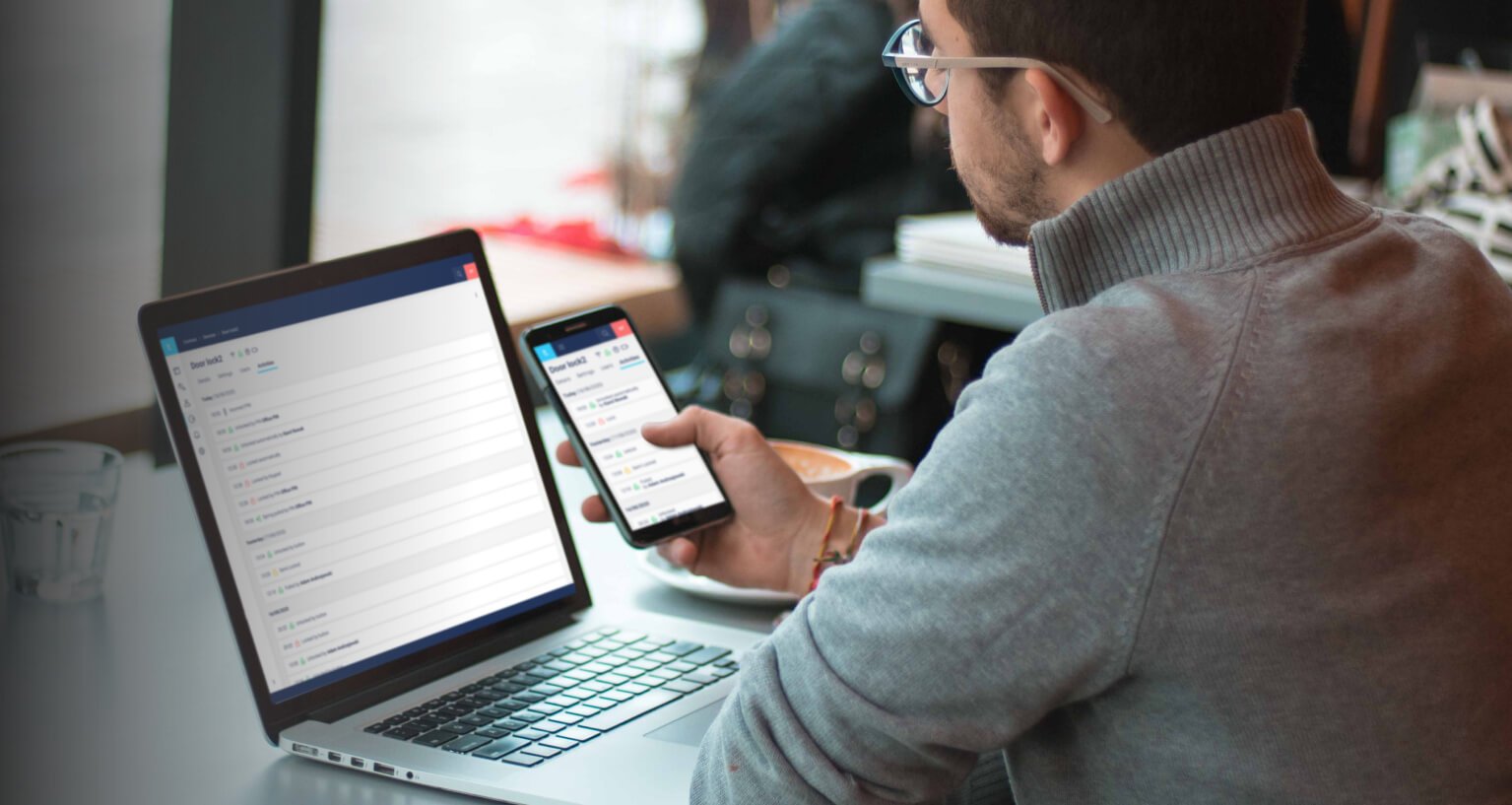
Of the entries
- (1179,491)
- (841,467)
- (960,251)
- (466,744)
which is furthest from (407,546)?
(960,251)

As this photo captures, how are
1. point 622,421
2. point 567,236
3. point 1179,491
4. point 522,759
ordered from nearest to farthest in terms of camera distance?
1. point 1179,491
2. point 522,759
3. point 622,421
4. point 567,236

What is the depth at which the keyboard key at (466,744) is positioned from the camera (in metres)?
0.91

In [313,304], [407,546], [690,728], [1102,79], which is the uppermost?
[1102,79]

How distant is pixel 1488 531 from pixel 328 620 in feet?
2.30

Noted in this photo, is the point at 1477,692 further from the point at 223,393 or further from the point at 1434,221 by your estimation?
the point at 223,393

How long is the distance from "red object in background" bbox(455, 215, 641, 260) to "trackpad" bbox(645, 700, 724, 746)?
2969mm

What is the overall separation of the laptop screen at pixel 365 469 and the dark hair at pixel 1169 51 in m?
0.46

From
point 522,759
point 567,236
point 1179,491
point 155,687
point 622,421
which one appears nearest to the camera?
point 1179,491

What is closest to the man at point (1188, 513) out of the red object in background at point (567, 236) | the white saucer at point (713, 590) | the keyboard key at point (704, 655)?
the keyboard key at point (704, 655)

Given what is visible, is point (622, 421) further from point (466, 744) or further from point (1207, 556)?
point (1207, 556)

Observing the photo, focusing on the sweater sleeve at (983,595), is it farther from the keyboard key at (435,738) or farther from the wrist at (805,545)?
the wrist at (805,545)

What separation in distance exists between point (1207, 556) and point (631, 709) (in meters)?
0.43

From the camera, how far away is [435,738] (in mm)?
922

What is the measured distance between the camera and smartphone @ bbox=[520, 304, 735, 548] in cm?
111
